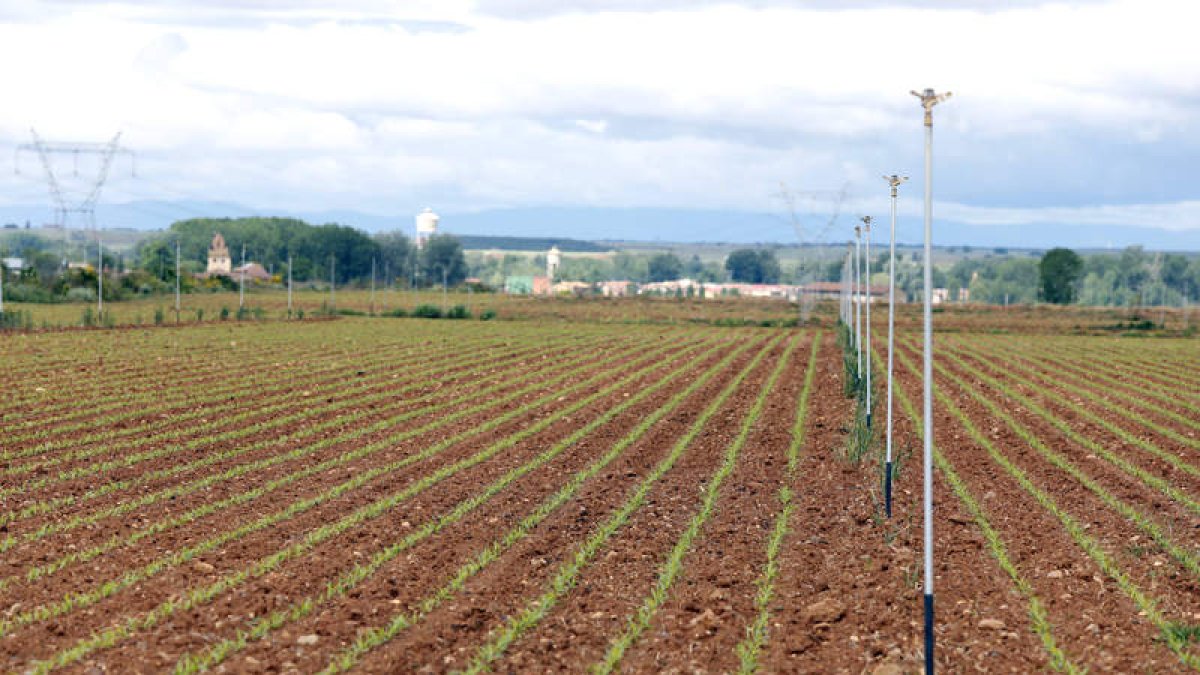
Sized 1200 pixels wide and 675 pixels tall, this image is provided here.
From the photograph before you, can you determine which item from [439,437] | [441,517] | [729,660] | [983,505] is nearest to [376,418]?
[439,437]

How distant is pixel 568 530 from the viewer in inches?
659

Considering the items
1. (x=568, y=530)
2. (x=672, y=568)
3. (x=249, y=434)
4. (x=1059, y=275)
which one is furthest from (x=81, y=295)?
(x=1059, y=275)

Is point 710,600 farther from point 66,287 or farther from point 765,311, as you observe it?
point 765,311

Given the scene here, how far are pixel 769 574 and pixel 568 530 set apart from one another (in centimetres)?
323

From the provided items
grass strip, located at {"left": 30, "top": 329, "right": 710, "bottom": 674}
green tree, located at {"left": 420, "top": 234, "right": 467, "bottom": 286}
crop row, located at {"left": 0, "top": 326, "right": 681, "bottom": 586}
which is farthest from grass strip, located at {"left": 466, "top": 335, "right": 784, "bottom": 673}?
green tree, located at {"left": 420, "top": 234, "right": 467, "bottom": 286}

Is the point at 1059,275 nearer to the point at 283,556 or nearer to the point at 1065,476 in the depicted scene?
the point at 1065,476

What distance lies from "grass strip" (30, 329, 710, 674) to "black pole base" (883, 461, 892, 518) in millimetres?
6196

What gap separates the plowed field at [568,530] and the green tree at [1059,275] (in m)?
138

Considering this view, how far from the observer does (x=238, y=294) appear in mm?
109188

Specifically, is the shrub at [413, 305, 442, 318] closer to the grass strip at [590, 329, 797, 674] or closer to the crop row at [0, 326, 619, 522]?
the crop row at [0, 326, 619, 522]

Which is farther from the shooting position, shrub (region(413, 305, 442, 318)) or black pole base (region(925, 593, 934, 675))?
shrub (region(413, 305, 442, 318))

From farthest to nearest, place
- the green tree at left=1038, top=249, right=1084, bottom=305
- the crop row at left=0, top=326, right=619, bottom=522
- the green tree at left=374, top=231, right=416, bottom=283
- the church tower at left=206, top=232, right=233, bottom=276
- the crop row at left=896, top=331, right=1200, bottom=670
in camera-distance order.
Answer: the green tree at left=374, top=231, right=416, bottom=283 < the church tower at left=206, top=232, right=233, bottom=276 < the green tree at left=1038, top=249, right=1084, bottom=305 < the crop row at left=0, top=326, right=619, bottom=522 < the crop row at left=896, top=331, right=1200, bottom=670

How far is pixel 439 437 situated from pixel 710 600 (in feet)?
42.8

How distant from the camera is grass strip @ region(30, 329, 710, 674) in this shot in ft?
37.7
